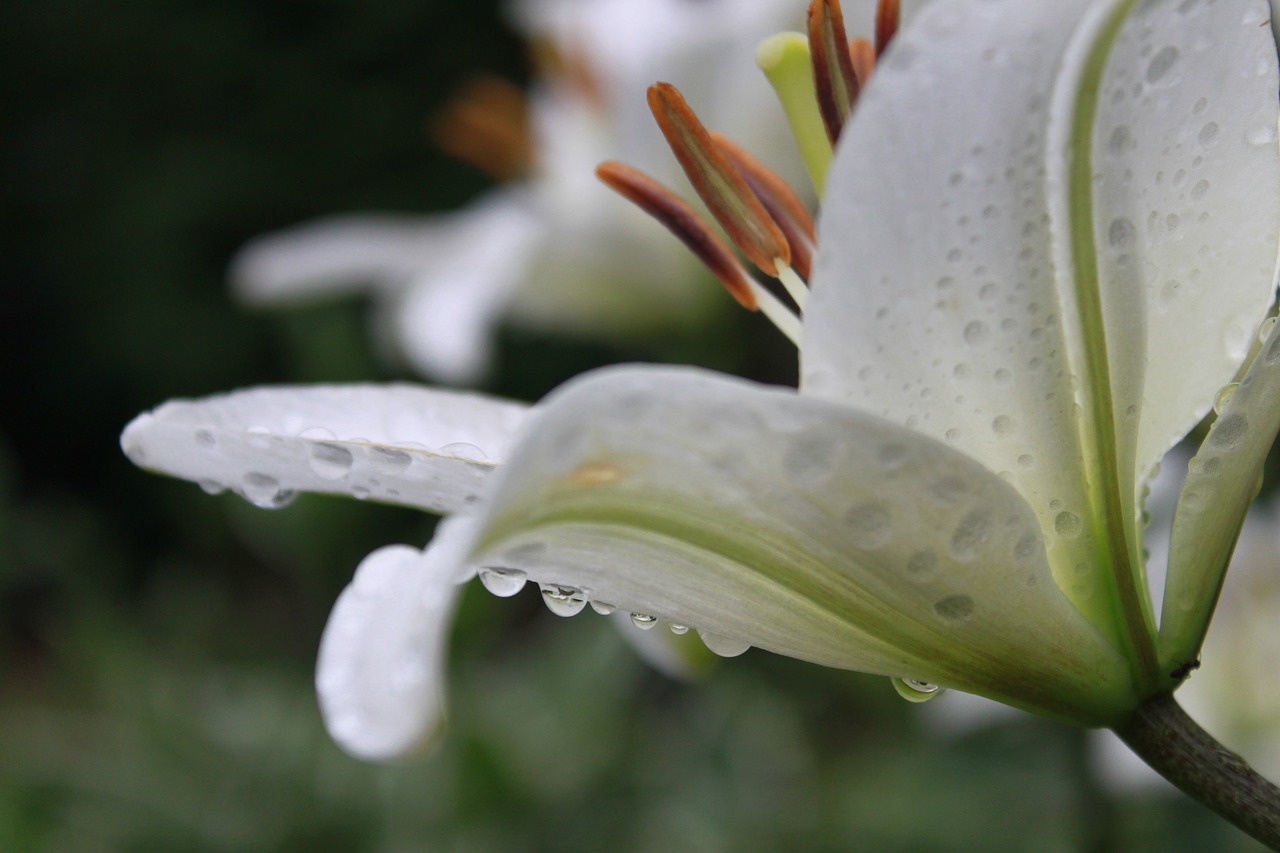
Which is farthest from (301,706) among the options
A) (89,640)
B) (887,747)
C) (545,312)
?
(887,747)

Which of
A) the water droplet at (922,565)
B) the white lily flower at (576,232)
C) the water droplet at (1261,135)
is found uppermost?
the water droplet at (1261,135)

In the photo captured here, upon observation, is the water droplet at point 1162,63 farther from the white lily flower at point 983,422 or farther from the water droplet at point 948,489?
the water droplet at point 948,489

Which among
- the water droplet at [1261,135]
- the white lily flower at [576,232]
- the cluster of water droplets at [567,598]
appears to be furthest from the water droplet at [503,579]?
the white lily flower at [576,232]

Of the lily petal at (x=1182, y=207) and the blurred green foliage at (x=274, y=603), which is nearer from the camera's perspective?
the lily petal at (x=1182, y=207)

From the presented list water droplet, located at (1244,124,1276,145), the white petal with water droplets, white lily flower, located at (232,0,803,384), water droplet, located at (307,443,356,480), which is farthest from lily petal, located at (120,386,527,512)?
white lily flower, located at (232,0,803,384)

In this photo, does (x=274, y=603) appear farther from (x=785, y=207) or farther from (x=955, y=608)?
(x=955, y=608)

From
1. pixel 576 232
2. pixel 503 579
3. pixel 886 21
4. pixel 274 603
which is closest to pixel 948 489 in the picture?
pixel 503 579

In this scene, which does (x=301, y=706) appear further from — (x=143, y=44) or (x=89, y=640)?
(x=143, y=44)
